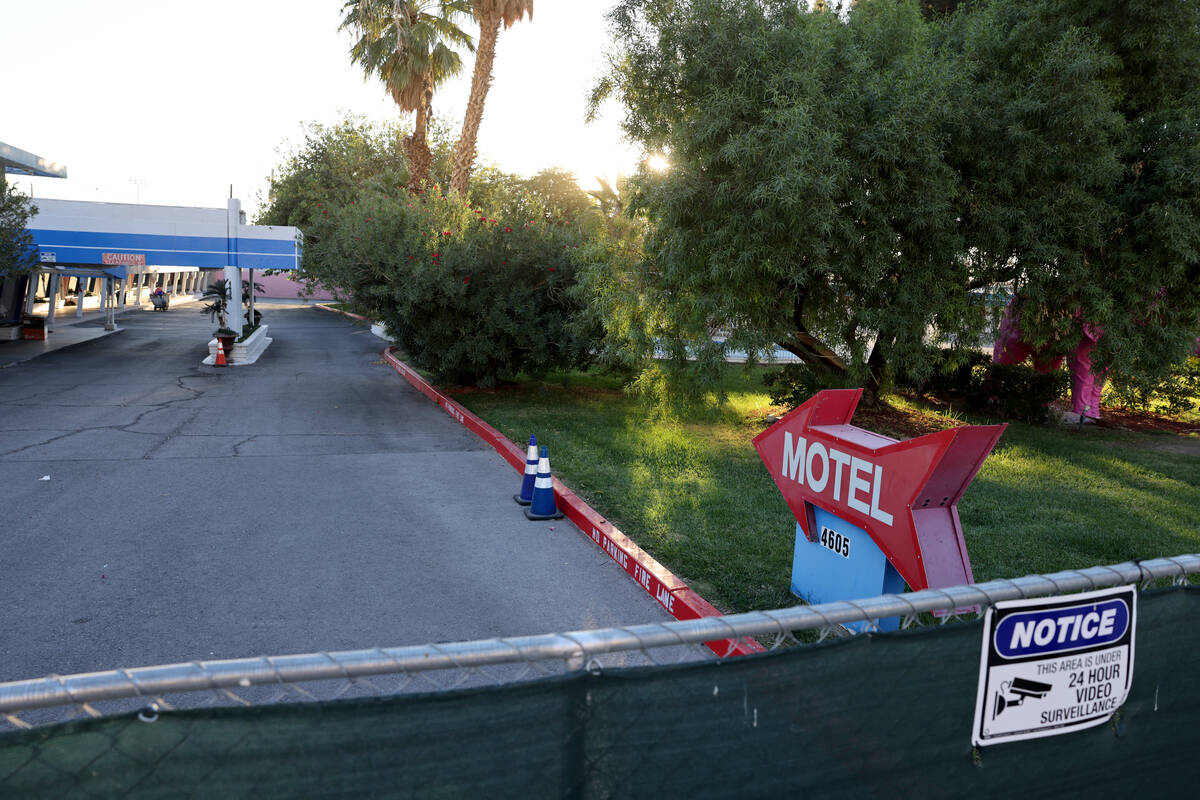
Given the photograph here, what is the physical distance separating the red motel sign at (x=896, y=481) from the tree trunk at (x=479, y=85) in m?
16.0

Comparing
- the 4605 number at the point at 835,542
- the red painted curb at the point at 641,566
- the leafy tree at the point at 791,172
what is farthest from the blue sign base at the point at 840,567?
the leafy tree at the point at 791,172

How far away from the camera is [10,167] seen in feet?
89.0

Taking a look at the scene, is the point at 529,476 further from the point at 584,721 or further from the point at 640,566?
the point at 584,721

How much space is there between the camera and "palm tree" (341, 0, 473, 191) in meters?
23.5

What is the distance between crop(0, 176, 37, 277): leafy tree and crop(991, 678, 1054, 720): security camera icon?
75.4 feet

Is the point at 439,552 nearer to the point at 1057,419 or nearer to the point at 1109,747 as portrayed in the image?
the point at 1109,747

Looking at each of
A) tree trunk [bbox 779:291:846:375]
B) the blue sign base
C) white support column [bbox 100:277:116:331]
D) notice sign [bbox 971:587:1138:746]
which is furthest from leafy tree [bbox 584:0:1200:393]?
white support column [bbox 100:277:116:331]

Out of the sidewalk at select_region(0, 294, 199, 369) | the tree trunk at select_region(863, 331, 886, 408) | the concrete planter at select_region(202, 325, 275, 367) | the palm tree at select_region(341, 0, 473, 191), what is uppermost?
the palm tree at select_region(341, 0, 473, 191)

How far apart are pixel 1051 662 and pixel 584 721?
1430 mm

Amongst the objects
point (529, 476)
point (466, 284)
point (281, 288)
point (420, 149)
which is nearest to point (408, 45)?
point (420, 149)

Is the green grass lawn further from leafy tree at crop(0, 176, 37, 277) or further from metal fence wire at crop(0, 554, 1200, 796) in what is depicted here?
leafy tree at crop(0, 176, 37, 277)

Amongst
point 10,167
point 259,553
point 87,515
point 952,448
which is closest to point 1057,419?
→ point 952,448

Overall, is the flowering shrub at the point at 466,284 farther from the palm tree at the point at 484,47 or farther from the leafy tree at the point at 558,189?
the leafy tree at the point at 558,189

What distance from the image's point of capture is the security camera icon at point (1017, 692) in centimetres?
234
